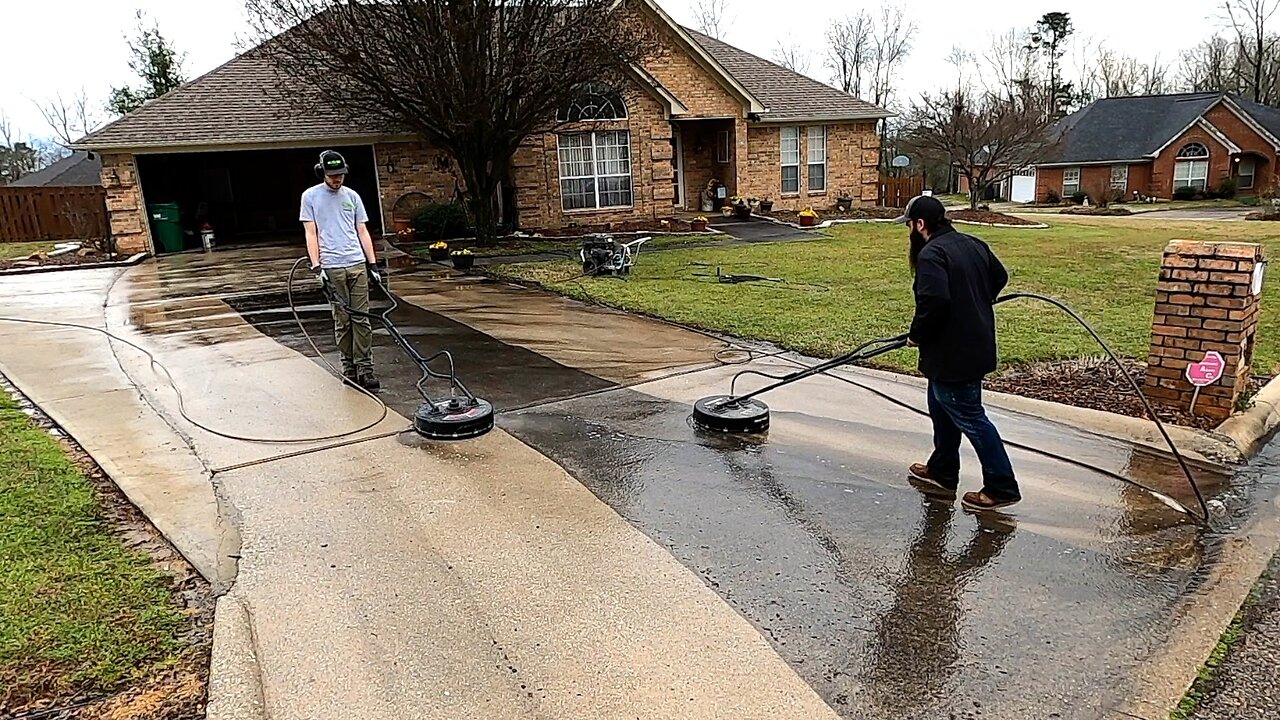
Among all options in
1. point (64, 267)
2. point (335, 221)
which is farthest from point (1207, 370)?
point (64, 267)

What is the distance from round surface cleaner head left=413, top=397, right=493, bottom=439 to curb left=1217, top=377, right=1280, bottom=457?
4.68 metres

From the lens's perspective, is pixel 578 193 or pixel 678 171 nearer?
pixel 578 193

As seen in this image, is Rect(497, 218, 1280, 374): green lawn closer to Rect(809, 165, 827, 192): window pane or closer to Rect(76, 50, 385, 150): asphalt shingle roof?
Rect(809, 165, 827, 192): window pane

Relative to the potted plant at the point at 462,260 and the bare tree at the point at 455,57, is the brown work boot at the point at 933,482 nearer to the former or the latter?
the potted plant at the point at 462,260

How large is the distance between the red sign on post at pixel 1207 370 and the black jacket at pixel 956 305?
237 cm

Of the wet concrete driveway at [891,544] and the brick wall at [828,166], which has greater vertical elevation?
the brick wall at [828,166]

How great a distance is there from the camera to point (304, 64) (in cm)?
1523

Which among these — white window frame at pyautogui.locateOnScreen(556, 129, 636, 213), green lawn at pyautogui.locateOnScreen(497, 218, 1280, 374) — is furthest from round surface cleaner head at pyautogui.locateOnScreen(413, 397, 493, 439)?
white window frame at pyautogui.locateOnScreen(556, 129, 636, 213)

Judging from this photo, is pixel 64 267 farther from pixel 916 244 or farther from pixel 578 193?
pixel 916 244

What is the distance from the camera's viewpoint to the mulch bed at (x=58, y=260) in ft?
52.5

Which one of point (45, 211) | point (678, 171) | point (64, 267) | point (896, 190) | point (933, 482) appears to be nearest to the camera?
point (933, 482)

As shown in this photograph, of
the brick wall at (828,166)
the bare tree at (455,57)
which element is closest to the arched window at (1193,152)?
the brick wall at (828,166)

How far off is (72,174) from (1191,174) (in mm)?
48410

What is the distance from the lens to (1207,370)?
546 cm
